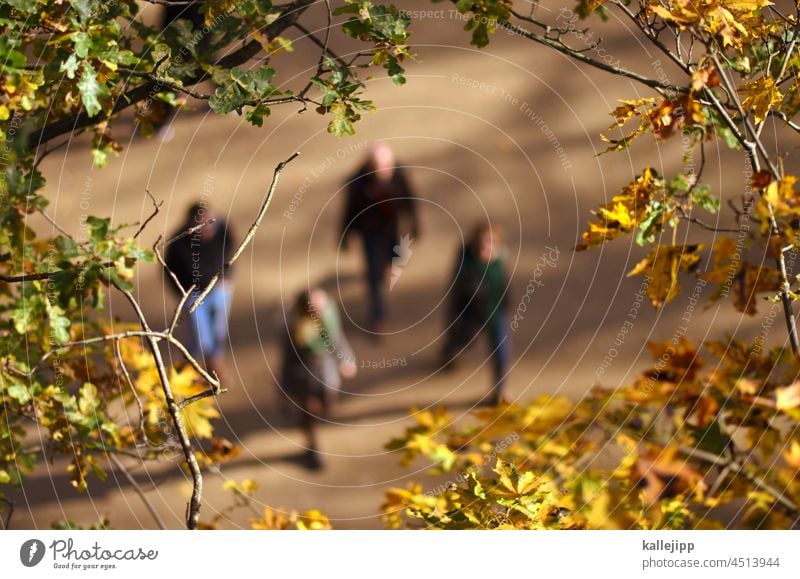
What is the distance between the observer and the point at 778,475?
144 centimetres

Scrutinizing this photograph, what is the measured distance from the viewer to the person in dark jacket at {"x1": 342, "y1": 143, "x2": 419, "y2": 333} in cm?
170

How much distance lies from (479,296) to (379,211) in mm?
288

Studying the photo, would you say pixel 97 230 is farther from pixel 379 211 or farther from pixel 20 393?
pixel 379 211

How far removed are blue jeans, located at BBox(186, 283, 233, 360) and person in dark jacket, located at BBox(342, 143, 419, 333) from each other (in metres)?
0.31

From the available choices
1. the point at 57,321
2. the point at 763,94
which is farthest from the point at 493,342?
the point at 57,321

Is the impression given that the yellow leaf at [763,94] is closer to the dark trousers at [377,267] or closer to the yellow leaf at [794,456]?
the yellow leaf at [794,456]

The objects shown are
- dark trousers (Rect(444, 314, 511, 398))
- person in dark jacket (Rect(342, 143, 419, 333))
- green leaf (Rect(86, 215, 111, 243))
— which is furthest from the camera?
dark trousers (Rect(444, 314, 511, 398))

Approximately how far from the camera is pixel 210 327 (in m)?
1.79

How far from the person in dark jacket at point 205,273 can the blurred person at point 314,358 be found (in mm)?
157

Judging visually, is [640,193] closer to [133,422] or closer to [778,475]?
[778,475]

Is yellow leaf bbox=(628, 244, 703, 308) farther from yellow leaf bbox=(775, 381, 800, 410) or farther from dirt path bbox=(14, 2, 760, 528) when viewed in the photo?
dirt path bbox=(14, 2, 760, 528)

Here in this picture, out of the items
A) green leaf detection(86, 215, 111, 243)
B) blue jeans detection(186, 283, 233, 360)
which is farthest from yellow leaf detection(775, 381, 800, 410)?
blue jeans detection(186, 283, 233, 360)
